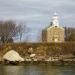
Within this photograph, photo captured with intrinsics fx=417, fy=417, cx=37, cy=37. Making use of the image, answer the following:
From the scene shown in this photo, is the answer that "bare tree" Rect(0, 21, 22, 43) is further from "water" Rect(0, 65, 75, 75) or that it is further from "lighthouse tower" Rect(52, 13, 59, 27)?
"water" Rect(0, 65, 75, 75)

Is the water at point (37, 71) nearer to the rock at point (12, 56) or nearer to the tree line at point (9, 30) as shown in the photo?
the rock at point (12, 56)

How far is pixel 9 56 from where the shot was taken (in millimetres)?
84000

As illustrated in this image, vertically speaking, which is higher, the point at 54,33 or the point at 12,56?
the point at 54,33

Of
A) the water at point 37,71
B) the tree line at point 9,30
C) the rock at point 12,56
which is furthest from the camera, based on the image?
the tree line at point 9,30

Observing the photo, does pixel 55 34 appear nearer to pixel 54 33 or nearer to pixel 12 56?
pixel 54 33

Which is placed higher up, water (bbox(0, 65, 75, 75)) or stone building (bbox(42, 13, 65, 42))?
stone building (bbox(42, 13, 65, 42))

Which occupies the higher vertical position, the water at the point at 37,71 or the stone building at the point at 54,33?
the stone building at the point at 54,33

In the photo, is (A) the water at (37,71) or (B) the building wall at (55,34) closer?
(A) the water at (37,71)

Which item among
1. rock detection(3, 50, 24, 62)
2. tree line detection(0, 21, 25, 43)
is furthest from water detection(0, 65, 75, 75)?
tree line detection(0, 21, 25, 43)

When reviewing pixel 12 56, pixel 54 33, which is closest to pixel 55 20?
pixel 54 33

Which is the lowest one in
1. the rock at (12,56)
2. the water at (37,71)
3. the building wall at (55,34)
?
the water at (37,71)

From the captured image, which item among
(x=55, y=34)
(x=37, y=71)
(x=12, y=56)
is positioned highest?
(x=55, y=34)

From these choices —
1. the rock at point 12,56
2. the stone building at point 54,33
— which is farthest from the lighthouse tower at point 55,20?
the rock at point 12,56

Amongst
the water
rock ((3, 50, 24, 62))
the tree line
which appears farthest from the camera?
the tree line
